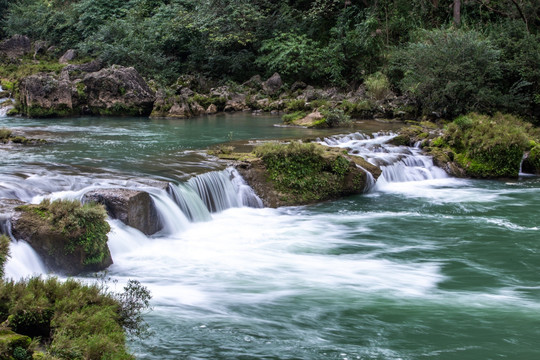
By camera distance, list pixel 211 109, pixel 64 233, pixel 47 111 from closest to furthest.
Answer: pixel 64 233 < pixel 47 111 < pixel 211 109

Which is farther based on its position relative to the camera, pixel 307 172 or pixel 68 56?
pixel 68 56

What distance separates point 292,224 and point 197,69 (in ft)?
84.1

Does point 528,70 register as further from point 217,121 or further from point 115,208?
point 115,208

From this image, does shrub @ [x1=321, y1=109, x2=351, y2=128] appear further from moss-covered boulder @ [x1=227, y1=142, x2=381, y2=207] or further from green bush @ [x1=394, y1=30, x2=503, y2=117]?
moss-covered boulder @ [x1=227, y1=142, x2=381, y2=207]

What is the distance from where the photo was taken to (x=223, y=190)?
12.3 metres

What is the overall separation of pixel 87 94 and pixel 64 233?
20891mm

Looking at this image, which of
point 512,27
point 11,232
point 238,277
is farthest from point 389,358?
point 512,27

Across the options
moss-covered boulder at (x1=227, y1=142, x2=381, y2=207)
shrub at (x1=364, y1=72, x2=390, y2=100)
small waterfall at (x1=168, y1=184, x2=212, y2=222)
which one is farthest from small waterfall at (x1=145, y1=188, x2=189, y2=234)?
shrub at (x1=364, y1=72, x2=390, y2=100)

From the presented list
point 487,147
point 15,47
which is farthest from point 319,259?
point 15,47

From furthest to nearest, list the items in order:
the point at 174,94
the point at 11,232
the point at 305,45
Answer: the point at 305,45, the point at 174,94, the point at 11,232

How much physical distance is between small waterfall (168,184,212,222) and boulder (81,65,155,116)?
55.7 ft

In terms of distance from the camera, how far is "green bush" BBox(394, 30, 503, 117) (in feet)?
66.4

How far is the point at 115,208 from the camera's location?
9359 mm

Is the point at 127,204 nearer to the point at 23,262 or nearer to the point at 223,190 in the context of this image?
the point at 23,262
